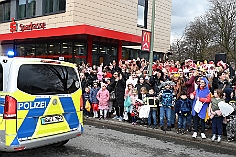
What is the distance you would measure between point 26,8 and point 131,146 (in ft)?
58.0

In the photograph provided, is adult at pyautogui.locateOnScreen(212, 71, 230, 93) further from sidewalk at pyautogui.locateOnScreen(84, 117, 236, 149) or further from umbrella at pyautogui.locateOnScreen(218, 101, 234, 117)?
sidewalk at pyautogui.locateOnScreen(84, 117, 236, 149)

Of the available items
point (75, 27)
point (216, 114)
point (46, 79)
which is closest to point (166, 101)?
point (216, 114)

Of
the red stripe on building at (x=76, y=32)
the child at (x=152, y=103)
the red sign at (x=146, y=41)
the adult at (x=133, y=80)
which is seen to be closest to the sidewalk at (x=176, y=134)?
the child at (x=152, y=103)

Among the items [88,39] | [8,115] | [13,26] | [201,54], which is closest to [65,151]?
[8,115]

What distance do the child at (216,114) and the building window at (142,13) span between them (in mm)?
16320

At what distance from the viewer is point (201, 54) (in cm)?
3250

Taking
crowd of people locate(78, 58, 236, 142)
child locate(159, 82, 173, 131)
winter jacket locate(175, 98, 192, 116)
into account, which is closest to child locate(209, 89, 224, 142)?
crowd of people locate(78, 58, 236, 142)

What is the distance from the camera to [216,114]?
745cm

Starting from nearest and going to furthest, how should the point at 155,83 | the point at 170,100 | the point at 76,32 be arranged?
1. the point at 170,100
2. the point at 155,83
3. the point at 76,32

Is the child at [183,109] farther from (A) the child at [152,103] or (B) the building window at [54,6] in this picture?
(B) the building window at [54,6]

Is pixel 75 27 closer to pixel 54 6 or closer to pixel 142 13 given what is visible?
pixel 54 6

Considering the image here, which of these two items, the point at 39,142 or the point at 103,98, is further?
the point at 103,98

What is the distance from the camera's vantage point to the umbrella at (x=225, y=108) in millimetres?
7246

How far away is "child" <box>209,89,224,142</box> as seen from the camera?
7.43 m
